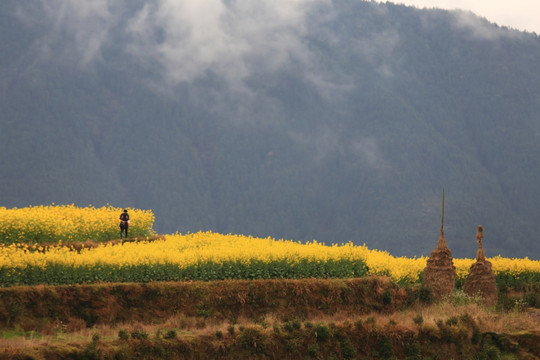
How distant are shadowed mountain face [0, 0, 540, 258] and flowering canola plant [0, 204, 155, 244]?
7992cm

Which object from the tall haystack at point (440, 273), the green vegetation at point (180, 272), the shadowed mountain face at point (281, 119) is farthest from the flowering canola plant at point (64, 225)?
the shadowed mountain face at point (281, 119)

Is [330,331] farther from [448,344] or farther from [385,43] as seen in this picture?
[385,43]

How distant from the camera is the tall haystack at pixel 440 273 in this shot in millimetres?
31391

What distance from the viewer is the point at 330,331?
77.3ft

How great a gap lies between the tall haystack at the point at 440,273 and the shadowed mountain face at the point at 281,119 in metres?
88.4

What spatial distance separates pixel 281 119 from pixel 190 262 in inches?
5041

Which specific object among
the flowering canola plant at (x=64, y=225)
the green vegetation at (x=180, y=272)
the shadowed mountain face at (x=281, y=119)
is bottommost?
the green vegetation at (x=180, y=272)

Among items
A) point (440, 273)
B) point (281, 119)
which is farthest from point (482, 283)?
point (281, 119)

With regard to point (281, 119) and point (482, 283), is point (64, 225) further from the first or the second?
point (281, 119)

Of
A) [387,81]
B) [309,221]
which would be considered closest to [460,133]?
[387,81]

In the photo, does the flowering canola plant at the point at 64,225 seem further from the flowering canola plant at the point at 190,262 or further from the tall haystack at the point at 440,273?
the tall haystack at the point at 440,273

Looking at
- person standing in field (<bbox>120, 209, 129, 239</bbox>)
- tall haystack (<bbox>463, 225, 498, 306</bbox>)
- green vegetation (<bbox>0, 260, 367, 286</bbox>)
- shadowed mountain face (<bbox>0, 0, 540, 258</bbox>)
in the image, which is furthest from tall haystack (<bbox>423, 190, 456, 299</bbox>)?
shadowed mountain face (<bbox>0, 0, 540, 258</bbox>)

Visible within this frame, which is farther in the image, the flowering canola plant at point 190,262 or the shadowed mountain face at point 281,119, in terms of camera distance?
the shadowed mountain face at point 281,119

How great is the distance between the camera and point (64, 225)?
34156 mm
